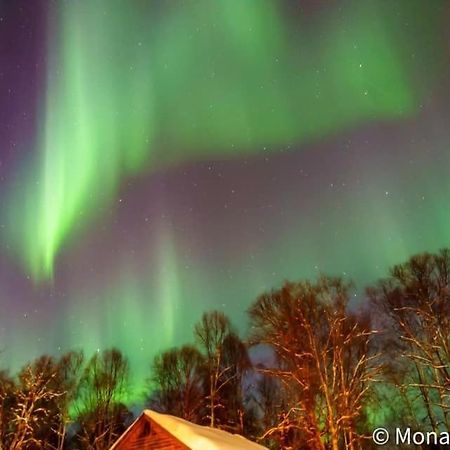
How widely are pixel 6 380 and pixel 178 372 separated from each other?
1221cm

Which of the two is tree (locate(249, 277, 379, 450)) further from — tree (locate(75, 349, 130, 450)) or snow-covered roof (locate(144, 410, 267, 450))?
tree (locate(75, 349, 130, 450))

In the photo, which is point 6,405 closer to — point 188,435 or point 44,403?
point 44,403

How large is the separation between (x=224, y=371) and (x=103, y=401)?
10.4 meters

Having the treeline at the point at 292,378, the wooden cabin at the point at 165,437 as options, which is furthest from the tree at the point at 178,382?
the wooden cabin at the point at 165,437

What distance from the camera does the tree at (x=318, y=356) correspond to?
25.2 m

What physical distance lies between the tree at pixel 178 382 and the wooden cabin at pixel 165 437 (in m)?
21.3

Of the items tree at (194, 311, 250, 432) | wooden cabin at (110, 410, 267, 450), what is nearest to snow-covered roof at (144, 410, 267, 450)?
wooden cabin at (110, 410, 267, 450)

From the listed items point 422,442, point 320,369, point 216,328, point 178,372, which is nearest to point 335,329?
point 320,369

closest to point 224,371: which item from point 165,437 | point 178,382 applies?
point 178,382

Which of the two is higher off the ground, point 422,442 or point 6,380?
point 6,380

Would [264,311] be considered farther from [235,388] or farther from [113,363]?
Answer: [113,363]

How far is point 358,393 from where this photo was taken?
26484mm

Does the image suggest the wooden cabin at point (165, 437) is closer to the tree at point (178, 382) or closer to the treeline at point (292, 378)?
the treeline at point (292, 378)

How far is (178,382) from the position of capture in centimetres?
4100
